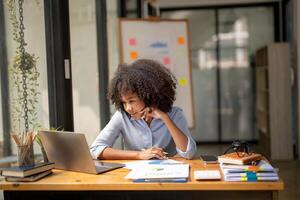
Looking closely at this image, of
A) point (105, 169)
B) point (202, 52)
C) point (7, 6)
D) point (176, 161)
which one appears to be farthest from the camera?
point (202, 52)

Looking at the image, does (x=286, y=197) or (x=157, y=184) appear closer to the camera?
(x=157, y=184)

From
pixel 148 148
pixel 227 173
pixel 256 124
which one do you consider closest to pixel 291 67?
pixel 256 124

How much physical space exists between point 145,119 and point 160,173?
2.12 feet

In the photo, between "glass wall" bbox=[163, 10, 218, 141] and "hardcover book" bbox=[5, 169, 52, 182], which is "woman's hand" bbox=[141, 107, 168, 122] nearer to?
"hardcover book" bbox=[5, 169, 52, 182]

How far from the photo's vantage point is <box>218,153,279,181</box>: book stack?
1570mm

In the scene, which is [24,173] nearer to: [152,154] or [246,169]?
[152,154]

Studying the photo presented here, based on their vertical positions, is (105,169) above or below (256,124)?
above

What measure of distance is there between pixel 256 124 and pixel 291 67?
5.09 feet

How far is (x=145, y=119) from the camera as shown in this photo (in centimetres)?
227

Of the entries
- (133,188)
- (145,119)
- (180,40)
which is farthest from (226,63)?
(133,188)

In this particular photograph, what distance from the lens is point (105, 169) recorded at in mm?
1835

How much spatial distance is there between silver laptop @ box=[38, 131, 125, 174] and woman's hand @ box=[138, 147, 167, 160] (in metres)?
0.16

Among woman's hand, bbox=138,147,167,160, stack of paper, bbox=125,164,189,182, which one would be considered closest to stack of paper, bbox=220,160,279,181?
stack of paper, bbox=125,164,189,182

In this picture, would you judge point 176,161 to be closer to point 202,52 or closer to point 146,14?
point 146,14
